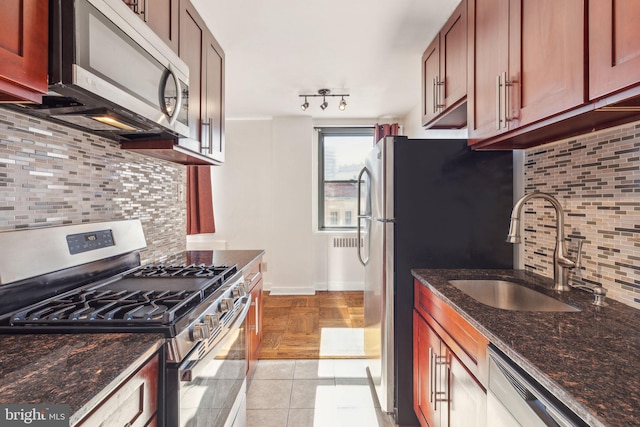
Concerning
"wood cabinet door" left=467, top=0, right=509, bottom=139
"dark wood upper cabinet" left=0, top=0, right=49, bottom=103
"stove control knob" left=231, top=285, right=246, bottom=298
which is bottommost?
"stove control knob" left=231, top=285, right=246, bottom=298

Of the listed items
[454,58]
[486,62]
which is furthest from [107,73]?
[454,58]

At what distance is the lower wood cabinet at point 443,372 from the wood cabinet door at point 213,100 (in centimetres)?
157

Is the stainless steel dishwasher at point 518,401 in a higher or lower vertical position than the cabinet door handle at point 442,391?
higher

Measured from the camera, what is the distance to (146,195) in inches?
78.5

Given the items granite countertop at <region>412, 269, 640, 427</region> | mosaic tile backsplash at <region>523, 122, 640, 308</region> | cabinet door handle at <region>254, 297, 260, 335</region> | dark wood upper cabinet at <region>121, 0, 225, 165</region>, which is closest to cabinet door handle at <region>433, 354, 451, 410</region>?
granite countertop at <region>412, 269, 640, 427</region>

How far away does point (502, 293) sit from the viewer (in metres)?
1.56

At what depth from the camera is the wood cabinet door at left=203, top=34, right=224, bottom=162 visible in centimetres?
207

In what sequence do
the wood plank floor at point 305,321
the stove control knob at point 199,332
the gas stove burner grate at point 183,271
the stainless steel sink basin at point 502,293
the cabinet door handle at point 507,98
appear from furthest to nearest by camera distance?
1. the wood plank floor at point 305,321
2. the gas stove burner grate at point 183,271
3. the stainless steel sink basin at point 502,293
4. the cabinet door handle at point 507,98
5. the stove control knob at point 199,332

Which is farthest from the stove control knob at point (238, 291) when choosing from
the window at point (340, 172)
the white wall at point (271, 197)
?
the window at point (340, 172)

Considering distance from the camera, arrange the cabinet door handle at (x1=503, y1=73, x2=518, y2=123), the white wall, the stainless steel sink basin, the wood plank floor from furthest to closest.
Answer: the white wall, the wood plank floor, the stainless steel sink basin, the cabinet door handle at (x1=503, y1=73, x2=518, y2=123)

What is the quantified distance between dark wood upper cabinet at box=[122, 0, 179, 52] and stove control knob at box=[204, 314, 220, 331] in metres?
1.18

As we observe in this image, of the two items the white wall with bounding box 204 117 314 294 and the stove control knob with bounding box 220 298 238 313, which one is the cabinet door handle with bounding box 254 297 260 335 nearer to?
the stove control knob with bounding box 220 298 238 313

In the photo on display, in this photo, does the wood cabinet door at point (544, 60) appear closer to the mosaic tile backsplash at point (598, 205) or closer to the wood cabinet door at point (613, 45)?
the wood cabinet door at point (613, 45)

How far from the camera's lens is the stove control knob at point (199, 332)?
3.35ft
